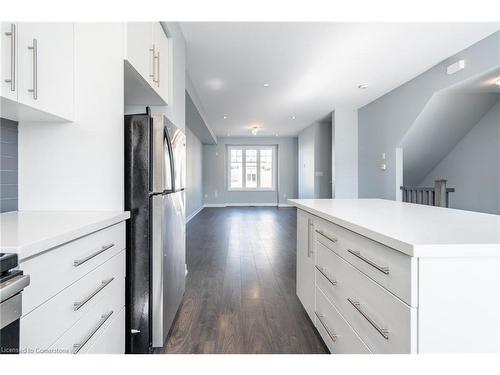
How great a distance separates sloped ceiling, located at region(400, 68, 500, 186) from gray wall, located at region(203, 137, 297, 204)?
5.64 m

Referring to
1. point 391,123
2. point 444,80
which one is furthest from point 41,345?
point 391,123

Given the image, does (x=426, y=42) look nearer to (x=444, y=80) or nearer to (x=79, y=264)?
(x=444, y=80)

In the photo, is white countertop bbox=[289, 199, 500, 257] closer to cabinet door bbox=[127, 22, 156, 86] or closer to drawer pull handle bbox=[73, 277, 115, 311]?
drawer pull handle bbox=[73, 277, 115, 311]

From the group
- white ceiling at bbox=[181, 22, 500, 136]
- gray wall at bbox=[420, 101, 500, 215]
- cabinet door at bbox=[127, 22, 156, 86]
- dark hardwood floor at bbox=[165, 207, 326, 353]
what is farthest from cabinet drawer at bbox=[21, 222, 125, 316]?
gray wall at bbox=[420, 101, 500, 215]

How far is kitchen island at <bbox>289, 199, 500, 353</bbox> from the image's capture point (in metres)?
0.87

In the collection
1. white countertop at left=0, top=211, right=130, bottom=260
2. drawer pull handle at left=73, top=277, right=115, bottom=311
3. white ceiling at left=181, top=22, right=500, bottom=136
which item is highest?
white ceiling at left=181, top=22, right=500, bottom=136

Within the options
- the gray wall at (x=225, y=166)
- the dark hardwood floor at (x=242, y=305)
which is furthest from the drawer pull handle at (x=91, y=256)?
the gray wall at (x=225, y=166)

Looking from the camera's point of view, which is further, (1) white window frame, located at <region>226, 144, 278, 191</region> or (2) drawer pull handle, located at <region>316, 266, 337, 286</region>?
(1) white window frame, located at <region>226, 144, 278, 191</region>

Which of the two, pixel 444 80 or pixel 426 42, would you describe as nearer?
pixel 426 42

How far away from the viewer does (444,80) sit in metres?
3.91

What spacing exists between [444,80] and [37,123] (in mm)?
4451

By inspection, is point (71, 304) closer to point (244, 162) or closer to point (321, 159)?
point (321, 159)

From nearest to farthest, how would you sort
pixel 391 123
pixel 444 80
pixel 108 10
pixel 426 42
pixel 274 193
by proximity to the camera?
pixel 108 10
pixel 426 42
pixel 444 80
pixel 391 123
pixel 274 193

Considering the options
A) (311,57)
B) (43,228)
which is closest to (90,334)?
(43,228)
